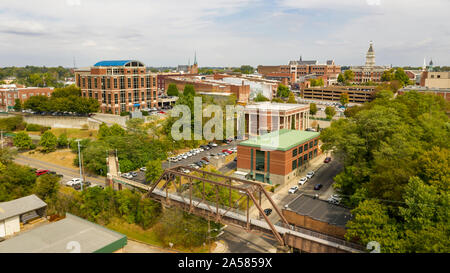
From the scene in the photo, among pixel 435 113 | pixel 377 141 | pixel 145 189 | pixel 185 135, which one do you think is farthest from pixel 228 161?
pixel 435 113

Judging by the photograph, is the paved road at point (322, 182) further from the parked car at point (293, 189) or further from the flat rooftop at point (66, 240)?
the flat rooftop at point (66, 240)

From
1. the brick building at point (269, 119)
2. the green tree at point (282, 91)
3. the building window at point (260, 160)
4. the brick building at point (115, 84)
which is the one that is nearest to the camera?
the building window at point (260, 160)

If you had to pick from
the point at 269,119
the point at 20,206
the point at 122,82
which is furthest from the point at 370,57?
the point at 20,206

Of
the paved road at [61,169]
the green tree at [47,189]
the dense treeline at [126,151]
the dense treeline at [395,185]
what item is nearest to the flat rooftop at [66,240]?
the green tree at [47,189]

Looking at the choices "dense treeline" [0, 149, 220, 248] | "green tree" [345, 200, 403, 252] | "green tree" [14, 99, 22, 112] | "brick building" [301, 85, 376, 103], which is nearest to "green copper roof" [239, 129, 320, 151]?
"dense treeline" [0, 149, 220, 248]

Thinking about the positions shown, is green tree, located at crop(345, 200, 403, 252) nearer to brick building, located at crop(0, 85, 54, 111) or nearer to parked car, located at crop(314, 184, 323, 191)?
parked car, located at crop(314, 184, 323, 191)

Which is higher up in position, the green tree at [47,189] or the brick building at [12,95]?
the brick building at [12,95]

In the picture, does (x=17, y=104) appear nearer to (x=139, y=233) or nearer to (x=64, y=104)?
(x=64, y=104)
